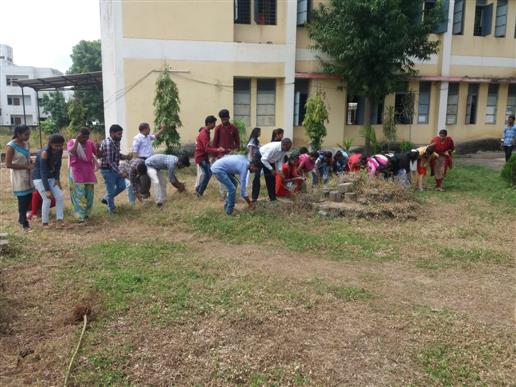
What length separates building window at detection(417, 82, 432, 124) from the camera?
60.6 ft

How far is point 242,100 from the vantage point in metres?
16.5

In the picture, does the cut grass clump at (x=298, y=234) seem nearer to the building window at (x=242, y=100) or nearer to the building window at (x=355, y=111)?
the building window at (x=242, y=100)

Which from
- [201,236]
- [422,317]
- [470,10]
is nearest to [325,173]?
[201,236]

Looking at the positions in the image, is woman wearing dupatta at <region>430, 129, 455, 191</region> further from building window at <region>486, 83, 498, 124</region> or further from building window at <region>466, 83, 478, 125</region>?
building window at <region>486, 83, 498, 124</region>

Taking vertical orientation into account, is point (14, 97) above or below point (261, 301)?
above

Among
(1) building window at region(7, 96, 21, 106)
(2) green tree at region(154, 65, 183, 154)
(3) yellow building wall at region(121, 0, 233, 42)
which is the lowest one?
(2) green tree at region(154, 65, 183, 154)

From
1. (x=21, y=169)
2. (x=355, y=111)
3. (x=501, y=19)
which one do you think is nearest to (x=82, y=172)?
(x=21, y=169)

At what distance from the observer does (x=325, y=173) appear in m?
10.1

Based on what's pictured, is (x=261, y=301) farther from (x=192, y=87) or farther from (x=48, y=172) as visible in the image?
(x=192, y=87)

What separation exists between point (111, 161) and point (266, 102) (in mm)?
9646

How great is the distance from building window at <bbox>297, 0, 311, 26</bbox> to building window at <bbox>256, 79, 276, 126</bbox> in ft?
7.07

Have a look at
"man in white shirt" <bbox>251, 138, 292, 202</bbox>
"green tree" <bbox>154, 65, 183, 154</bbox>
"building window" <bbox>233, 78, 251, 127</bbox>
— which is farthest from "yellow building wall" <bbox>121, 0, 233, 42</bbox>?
"man in white shirt" <bbox>251, 138, 292, 202</bbox>

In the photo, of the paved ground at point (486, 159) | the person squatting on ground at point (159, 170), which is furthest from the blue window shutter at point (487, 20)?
the person squatting on ground at point (159, 170)

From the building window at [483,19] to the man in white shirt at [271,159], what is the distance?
14.4 meters
